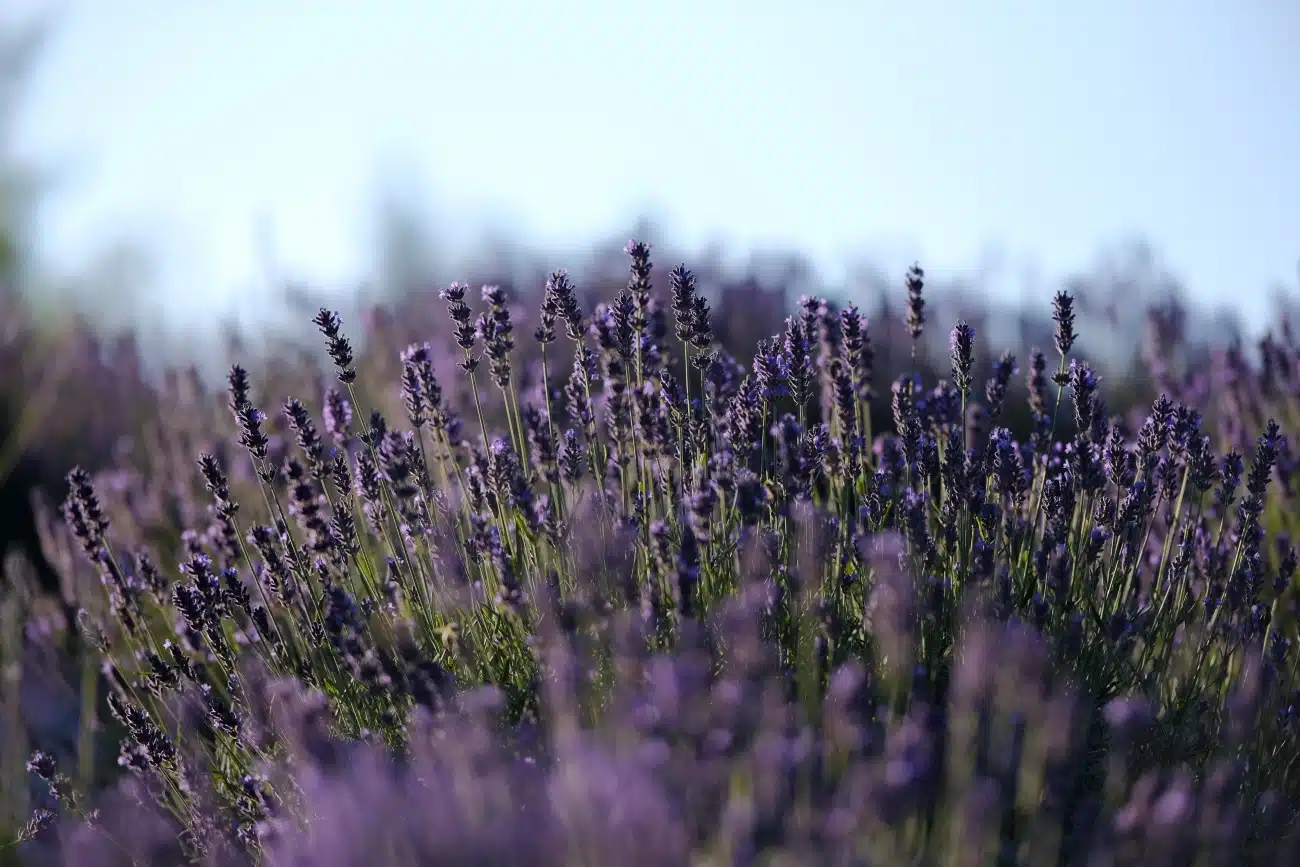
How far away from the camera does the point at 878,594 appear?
246cm

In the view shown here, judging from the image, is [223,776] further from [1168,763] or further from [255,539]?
[1168,763]

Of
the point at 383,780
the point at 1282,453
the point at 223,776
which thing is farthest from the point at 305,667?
the point at 1282,453

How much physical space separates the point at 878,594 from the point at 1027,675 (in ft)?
1.55

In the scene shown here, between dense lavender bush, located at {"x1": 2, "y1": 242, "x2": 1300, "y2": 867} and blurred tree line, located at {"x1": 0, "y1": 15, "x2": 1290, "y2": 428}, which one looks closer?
dense lavender bush, located at {"x1": 2, "y1": 242, "x2": 1300, "y2": 867}

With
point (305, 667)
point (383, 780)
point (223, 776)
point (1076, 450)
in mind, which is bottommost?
point (223, 776)

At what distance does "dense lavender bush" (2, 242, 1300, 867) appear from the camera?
69.8 inches

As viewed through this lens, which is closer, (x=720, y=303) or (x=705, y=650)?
(x=705, y=650)

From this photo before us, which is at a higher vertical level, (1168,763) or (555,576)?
(555,576)

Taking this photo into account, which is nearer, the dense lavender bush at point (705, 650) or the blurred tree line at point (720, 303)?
the dense lavender bush at point (705, 650)

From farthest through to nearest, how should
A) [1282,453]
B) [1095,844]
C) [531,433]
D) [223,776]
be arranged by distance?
1. [1282,453]
2. [531,433]
3. [223,776]
4. [1095,844]

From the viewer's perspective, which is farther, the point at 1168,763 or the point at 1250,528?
the point at 1250,528

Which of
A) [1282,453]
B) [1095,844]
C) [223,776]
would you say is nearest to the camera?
[1095,844]

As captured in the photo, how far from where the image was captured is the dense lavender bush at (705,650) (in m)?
1.77

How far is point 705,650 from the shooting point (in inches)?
97.4
